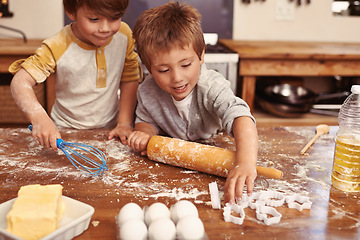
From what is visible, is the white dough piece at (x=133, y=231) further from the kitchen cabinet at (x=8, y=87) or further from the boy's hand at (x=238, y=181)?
the kitchen cabinet at (x=8, y=87)

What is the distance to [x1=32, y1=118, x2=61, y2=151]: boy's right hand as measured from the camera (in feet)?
3.37

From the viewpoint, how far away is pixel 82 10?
3.86ft

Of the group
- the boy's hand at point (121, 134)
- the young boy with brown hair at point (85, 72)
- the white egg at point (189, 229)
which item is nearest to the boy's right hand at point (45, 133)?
the young boy with brown hair at point (85, 72)

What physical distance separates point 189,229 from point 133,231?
0.31ft

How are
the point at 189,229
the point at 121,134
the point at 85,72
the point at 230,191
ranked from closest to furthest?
the point at 189,229 < the point at 230,191 < the point at 121,134 < the point at 85,72

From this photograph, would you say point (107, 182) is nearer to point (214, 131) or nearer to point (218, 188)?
point (218, 188)

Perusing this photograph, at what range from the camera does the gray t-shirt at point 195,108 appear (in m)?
1.12

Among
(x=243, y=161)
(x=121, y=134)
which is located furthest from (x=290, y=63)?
(x=243, y=161)

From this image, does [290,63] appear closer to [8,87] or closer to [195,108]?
[195,108]

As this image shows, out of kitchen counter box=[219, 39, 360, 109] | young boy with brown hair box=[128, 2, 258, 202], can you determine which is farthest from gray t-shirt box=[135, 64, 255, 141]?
kitchen counter box=[219, 39, 360, 109]

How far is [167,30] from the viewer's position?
3.40 feet

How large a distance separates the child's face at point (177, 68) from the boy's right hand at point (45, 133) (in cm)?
34

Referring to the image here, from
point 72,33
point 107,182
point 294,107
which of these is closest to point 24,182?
point 107,182

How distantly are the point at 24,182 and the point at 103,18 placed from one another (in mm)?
592
